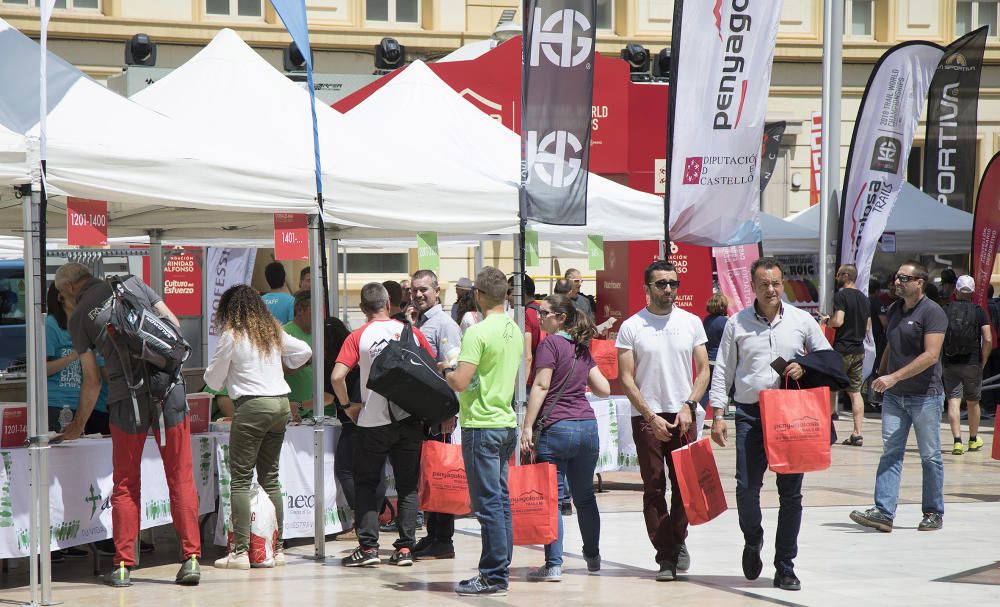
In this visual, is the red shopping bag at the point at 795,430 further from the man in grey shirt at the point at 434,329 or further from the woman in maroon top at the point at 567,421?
the man in grey shirt at the point at 434,329

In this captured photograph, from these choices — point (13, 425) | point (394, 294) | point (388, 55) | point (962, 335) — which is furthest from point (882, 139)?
point (13, 425)

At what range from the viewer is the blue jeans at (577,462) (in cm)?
720

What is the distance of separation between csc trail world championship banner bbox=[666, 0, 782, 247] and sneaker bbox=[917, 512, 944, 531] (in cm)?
233

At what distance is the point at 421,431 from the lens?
7824mm

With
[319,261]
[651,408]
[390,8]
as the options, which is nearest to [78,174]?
[319,261]

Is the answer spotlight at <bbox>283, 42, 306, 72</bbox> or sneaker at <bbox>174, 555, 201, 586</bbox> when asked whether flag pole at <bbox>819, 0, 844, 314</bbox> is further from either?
sneaker at <bbox>174, 555, 201, 586</bbox>

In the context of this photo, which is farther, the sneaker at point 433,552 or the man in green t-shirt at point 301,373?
the man in green t-shirt at point 301,373

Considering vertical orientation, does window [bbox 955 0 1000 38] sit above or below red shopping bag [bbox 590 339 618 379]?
above

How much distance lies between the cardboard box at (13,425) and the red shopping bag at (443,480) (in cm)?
234

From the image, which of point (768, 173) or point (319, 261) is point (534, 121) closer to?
point (319, 261)

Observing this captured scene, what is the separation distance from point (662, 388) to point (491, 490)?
1168 mm

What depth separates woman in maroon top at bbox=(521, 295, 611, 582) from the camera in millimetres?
7188

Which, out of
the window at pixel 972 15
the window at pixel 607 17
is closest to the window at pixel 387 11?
the window at pixel 607 17

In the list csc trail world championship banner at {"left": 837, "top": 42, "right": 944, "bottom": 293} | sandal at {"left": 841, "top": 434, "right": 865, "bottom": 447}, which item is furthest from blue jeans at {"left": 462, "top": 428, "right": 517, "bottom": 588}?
csc trail world championship banner at {"left": 837, "top": 42, "right": 944, "bottom": 293}
